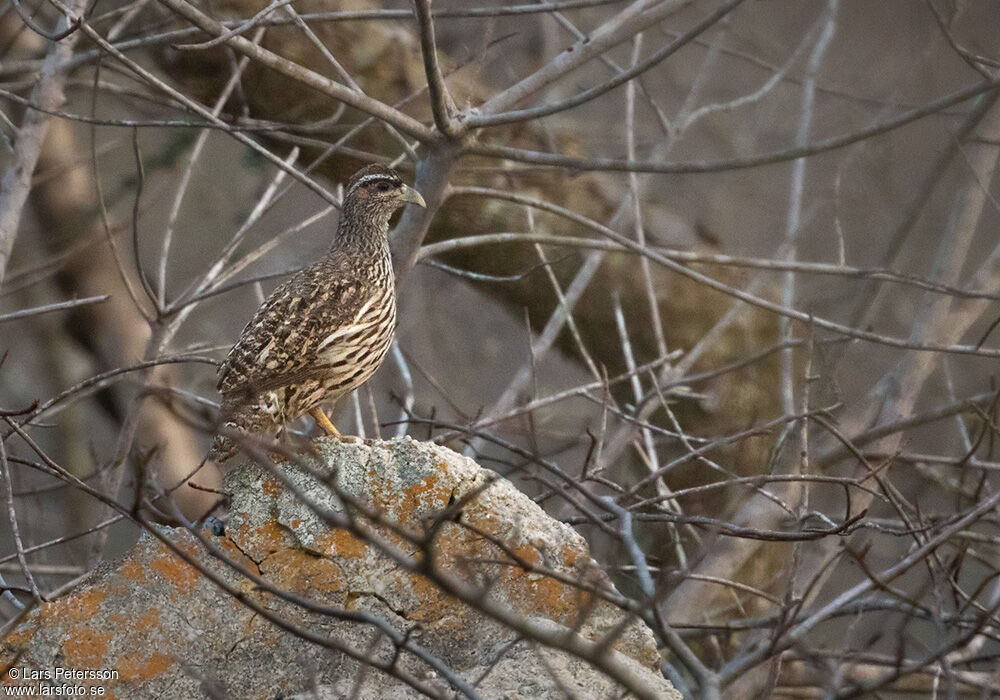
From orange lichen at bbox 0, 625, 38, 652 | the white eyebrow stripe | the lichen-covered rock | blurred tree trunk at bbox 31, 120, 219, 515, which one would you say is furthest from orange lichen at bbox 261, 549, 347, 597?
blurred tree trunk at bbox 31, 120, 219, 515

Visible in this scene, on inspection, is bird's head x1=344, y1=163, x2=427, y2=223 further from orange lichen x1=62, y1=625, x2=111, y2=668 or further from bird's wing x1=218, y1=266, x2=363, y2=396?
orange lichen x1=62, y1=625, x2=111, y2=668

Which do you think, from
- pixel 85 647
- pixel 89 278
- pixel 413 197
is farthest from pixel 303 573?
pixel 89 278

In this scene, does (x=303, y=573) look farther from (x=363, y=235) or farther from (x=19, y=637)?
(x=363, y=235)

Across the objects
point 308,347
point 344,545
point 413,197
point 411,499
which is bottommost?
point 344,545

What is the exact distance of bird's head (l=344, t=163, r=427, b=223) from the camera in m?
4.49

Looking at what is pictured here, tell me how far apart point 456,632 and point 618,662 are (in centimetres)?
43

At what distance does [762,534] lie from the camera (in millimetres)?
2805

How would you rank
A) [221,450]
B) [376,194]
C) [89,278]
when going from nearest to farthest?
[221,450], [376,194], [89,278]

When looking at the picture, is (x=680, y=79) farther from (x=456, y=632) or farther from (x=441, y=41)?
(x=456, y=632)

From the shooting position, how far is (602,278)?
7016 millimetres

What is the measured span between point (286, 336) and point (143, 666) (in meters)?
1.27

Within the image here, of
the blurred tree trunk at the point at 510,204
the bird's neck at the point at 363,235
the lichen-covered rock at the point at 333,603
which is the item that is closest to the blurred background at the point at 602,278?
the blurred tree trunk at the point at 510,204

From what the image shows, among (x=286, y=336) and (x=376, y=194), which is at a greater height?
(x=376, y=194)

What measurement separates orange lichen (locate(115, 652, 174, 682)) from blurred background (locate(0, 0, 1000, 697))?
19.3 inches
